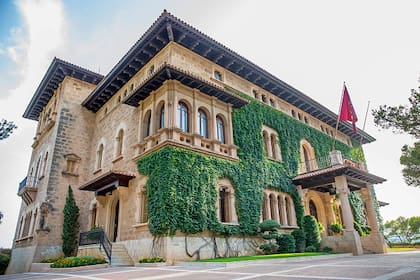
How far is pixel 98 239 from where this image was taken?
1377 centimetres

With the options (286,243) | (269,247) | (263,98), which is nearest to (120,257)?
(269,247)

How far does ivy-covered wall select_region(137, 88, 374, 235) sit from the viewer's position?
11.9m

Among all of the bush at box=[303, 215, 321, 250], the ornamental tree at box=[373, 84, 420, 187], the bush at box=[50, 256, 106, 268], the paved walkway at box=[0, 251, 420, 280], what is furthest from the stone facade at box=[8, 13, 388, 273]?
the ornamental tree at box=[373, 84, 420, 187]

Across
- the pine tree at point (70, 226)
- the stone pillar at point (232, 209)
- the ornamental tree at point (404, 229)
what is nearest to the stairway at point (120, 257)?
the stone pillar at point (232, 209)

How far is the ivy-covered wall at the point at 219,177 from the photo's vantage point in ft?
39.1

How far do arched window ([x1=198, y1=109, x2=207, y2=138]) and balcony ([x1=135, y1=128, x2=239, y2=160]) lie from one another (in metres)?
0.66

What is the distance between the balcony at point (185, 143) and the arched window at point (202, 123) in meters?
0.66

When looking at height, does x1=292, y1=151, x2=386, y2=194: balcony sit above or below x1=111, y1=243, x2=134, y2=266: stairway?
above

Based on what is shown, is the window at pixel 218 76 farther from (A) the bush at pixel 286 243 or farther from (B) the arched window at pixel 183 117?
(A) the bush at pixel 286 243

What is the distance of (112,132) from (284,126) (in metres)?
12.3

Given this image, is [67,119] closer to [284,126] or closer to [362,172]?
[284,126]

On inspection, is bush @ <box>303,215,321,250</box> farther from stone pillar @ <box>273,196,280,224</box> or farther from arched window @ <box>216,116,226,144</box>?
arched window @ <box>216,116,226,144</box>

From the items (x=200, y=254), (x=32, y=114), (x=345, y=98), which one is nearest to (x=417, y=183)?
(x=345, y=98)

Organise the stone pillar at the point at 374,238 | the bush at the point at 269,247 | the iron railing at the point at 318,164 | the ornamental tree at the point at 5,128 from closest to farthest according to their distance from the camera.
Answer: the ornamental tree at the point at 5,128
the bush at the point at 269,247
the stone pillar at the point at 374,238
the iron railing at the point at 318,164
